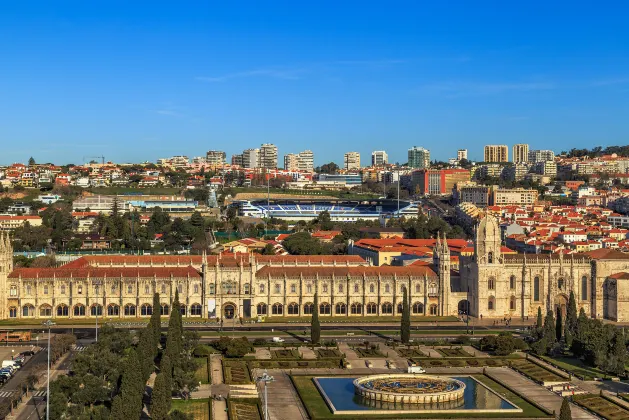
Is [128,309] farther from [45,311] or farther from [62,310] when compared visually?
[45,311]

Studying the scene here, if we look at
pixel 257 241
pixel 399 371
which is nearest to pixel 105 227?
pixel 257 241

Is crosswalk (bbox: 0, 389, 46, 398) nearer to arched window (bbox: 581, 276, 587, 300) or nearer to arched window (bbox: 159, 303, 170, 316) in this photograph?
arched window (bbox: 159, 303, 170, 316)

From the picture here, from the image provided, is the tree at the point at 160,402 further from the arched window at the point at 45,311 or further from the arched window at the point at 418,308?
the arched window at the point at 418,308

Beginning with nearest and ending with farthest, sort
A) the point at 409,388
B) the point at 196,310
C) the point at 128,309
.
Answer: the point at 409,388
the point at 128,309
the point at 196,310

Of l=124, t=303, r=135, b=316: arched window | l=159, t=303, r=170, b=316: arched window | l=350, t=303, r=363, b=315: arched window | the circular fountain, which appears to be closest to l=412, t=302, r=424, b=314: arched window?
l=350, t=303, r=363, b=315: arched window

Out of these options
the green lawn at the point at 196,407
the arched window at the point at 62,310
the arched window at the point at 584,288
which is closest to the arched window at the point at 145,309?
the arched window at the point at 62,310

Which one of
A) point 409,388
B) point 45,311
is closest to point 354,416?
point 409,388
